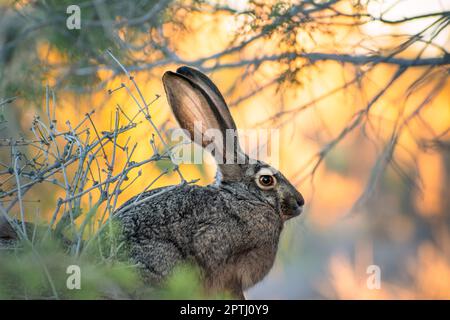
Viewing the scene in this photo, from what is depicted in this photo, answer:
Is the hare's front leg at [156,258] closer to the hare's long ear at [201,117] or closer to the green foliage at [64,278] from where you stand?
the green foliage at [64,278]

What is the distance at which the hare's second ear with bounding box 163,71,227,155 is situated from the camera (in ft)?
10.5

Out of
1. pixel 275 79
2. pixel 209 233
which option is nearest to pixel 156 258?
pixel 209 233

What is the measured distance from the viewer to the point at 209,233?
118 inches

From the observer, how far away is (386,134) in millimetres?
4238

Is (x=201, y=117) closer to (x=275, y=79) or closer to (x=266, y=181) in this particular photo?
(x=266, y=181)

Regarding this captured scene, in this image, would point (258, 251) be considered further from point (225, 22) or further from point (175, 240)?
point (225, 22)

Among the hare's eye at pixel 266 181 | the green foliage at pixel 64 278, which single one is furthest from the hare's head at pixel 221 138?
the green foliage at pixel 64 278

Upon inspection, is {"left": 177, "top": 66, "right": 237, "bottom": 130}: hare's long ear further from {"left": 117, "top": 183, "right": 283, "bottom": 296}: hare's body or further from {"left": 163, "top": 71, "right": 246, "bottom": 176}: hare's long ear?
{"left": 117, "top": 183, "right": 283, "bottom": 296}: hare's body

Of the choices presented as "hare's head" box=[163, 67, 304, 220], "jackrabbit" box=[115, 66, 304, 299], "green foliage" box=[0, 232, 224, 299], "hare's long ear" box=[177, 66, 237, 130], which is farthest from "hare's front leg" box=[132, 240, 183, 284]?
"hare's long ear" box=[177, 66, 237, 130]
